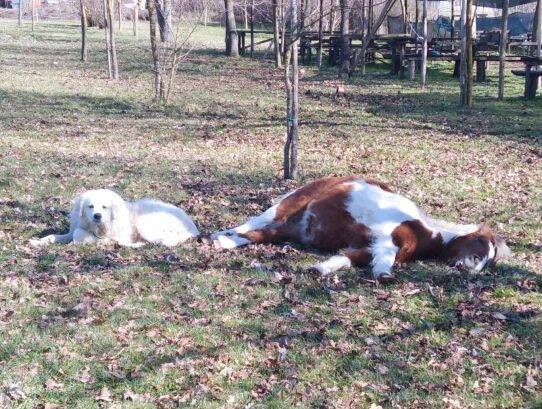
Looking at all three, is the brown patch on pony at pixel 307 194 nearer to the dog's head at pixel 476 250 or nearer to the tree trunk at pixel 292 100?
the dog's head at pixel 476 250

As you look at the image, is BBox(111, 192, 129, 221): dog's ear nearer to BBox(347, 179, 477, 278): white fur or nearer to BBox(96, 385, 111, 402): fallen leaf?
BBox(347, 179, 477, 278): white fur

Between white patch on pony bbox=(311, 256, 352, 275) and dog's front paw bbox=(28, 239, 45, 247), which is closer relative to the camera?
white patch on pony bbox=(311, 256, 352, 275)

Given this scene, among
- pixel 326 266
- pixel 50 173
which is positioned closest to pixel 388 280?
pixel 326 266

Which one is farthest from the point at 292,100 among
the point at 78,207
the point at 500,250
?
the point at 500,250

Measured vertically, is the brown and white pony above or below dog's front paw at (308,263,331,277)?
above

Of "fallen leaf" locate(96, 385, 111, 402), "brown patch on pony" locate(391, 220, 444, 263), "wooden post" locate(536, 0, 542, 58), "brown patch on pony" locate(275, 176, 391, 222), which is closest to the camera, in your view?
"fallen leaf" locate(96, 385, 111, 402)

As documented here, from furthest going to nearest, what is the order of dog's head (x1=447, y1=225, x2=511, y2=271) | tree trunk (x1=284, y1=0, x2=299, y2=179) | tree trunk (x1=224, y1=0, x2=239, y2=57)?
tree trunk (x1=224, y1=0, x2=239, y2=57) → tree trunk (x1=284, y1=0, x2=299, y2=179) → dog's head (x1=447, y1=225, x2=511, y2=271)

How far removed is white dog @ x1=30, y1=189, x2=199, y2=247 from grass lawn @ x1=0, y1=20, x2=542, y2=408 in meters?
0.26

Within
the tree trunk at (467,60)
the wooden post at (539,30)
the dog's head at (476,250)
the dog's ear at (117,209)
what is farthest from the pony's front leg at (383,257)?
the wooden post at (539,30)

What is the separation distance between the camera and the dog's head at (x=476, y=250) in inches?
266

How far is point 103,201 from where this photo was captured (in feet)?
23.7

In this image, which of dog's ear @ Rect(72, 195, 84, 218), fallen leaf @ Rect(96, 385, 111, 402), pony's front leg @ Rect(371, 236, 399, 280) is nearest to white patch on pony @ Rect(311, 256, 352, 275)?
pony's front leg @ Rect(371, 236, 399, 280)

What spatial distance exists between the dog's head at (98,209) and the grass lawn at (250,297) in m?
0.40

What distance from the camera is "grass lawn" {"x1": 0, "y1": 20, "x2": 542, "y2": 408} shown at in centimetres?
464
